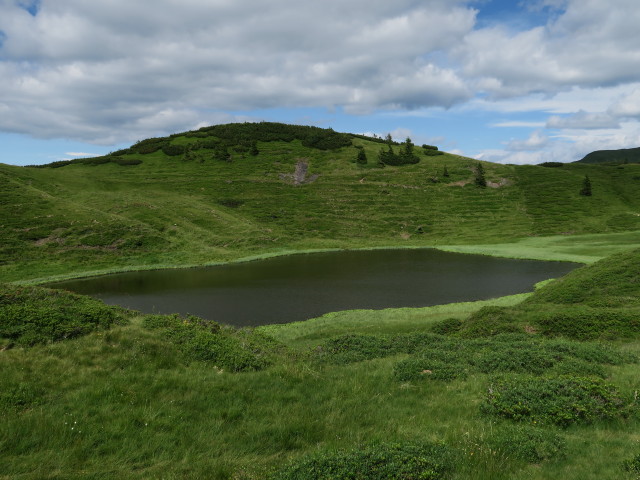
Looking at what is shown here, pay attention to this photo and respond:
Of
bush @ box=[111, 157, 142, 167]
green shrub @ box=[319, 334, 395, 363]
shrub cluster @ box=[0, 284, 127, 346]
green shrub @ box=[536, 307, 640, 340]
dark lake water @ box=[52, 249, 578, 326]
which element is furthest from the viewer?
bush @ box=[111, 157, 142, 167]

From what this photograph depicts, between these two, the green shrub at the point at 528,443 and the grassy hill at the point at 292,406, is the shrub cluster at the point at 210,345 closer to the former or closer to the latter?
the grassy hill at the point at 292,406

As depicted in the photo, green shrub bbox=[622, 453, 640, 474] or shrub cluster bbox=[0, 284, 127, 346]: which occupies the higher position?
shrub cluster bbox=[0, 284, 127, 346]

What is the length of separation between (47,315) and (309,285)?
2908 centimetres

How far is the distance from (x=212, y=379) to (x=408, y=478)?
6.72m

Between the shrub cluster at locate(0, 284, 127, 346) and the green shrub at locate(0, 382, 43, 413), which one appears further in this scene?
the shrub cluster at locate(0, 284, 127, 346)

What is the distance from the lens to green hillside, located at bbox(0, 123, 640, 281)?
61688mm

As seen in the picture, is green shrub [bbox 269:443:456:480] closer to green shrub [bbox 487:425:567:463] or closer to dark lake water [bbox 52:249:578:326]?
green shrub [bbox 487:425:567:463]

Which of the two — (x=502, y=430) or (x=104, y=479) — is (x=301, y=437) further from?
(x=502, y=430)

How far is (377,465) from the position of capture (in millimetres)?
6629

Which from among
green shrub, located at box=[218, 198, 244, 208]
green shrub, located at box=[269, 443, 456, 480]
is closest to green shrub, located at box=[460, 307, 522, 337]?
green shrub, located at box=[269, 443, 456, 480]

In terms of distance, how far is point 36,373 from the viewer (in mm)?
10086

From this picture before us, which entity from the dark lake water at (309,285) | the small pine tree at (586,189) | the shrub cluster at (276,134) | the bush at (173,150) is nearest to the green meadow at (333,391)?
the dark lake water at (309,285)

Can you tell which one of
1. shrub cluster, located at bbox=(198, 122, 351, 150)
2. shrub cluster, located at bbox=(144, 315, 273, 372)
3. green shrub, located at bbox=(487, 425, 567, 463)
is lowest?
shrub cluster, located at bbox=(144, 315, 273, 372)

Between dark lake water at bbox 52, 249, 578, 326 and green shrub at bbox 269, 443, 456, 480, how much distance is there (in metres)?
23.0
